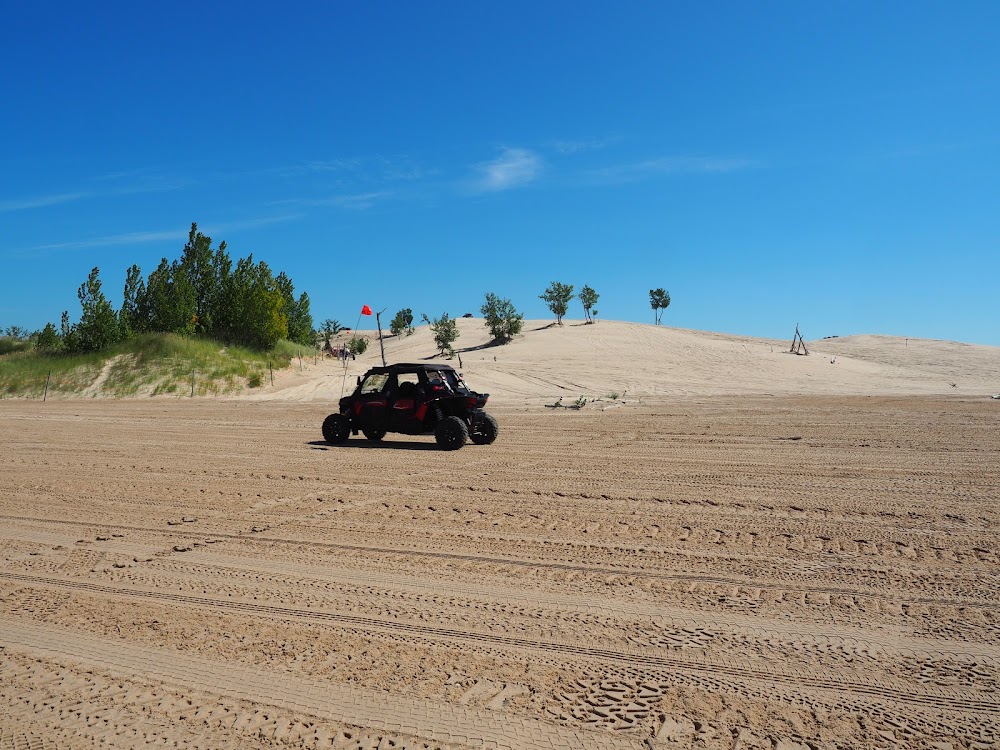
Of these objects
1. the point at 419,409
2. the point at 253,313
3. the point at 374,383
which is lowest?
the point at 419,409

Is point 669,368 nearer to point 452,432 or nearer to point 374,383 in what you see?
point 374,383

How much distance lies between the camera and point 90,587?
18.8 feet

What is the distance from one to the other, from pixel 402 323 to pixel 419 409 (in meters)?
81.4

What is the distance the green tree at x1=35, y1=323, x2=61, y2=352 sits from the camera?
39125 millimetres

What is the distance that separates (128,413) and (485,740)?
2520 cm

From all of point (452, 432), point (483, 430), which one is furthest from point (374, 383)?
point (483, 430)

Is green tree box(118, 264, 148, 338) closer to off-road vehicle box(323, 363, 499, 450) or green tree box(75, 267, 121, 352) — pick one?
green tree box(75, 267, 121, 352)

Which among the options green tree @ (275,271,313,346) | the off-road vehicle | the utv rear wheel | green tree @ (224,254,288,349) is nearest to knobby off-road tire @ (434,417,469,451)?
the off-road vehicle

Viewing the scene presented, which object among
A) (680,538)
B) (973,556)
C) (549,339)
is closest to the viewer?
(973,556)

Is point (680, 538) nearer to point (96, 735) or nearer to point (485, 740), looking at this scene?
point (485, 740)

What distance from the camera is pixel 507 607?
5.12 meters

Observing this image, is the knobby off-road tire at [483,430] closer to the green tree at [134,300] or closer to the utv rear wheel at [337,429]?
the utv rear wheel at [337,429]

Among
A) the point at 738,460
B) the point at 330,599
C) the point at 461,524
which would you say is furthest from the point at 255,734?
the point at 738,460

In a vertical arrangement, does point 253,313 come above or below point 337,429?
above
